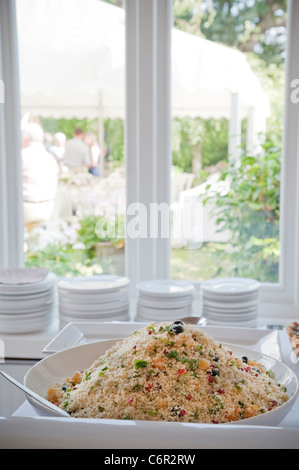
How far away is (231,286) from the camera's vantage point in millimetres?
2178

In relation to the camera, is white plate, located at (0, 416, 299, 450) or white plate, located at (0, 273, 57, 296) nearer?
white plate, located at (0, 416, 299, 450)

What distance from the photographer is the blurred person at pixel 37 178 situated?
252 centimetres

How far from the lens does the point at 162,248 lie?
2.47 metres

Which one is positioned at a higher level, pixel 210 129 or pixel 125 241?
pixel 210 129

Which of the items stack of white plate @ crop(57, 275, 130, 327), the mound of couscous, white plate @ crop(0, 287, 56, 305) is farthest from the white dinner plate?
the mound of couscous

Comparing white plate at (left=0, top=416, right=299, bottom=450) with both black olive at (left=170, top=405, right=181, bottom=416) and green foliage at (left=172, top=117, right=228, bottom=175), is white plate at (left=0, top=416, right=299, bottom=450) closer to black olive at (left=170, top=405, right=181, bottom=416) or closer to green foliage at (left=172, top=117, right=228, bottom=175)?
black olive at (left=170, top=405, right=181, bottom=416)

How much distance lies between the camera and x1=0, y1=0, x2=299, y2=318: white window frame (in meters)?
2.32

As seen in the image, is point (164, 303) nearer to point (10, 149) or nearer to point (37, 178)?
point (37, 178)

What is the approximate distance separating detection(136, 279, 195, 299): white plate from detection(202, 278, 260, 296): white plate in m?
0.07

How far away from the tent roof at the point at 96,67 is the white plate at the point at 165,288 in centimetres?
68

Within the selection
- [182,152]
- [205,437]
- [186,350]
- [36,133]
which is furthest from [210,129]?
[205,437]

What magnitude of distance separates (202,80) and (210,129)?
19cm
